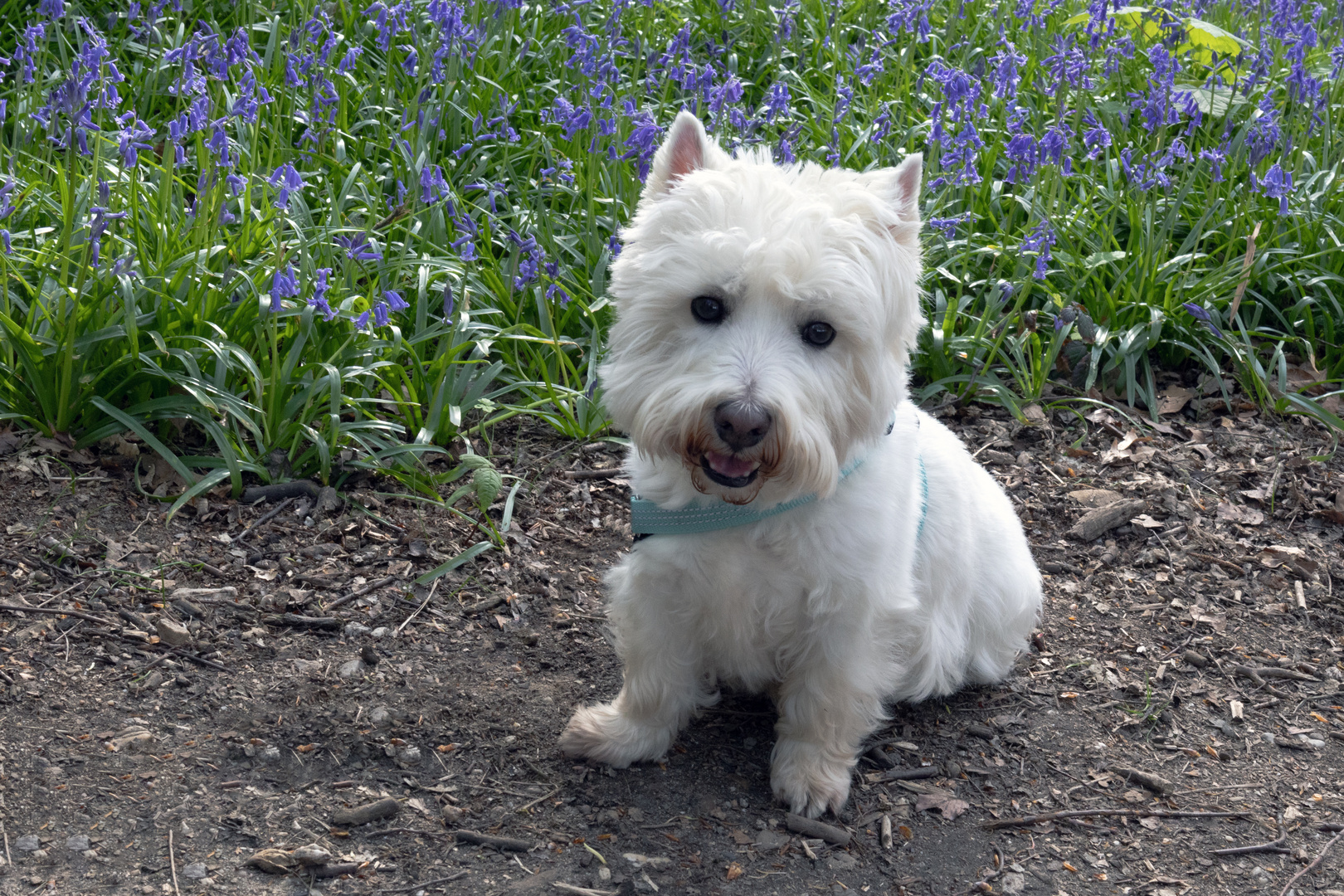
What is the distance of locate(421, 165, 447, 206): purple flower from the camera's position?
4.07m

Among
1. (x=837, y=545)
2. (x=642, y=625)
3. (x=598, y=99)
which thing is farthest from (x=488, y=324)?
(x=837, y=545)

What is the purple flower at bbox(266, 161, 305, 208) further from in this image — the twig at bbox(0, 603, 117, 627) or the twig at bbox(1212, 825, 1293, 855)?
the twig at bbox(1212, 825, 1293, 855)

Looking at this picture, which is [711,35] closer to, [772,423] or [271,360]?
[271,360]

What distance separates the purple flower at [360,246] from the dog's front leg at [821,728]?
7.09 feet

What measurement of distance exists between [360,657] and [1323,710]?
2.73m

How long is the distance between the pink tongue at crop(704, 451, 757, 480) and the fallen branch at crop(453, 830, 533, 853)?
0.97 metres

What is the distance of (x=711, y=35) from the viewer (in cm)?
630

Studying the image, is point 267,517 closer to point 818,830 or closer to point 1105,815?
point 818,830

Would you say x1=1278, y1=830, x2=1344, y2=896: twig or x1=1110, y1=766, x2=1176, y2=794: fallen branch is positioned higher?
x1=1278, y1=830, x2=1344, y2=896: twig

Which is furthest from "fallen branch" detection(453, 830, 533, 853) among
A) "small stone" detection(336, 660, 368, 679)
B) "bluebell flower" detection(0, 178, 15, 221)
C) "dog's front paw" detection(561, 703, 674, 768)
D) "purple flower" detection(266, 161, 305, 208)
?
"bluebell flower" detection(0, 178, 15, 221)

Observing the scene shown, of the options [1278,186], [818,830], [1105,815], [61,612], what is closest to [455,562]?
[61,612]

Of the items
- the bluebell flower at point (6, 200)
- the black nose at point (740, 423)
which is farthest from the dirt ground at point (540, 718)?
the black nose at point (740, 423)

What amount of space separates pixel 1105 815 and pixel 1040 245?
99.6 inches

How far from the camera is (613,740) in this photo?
286cm
